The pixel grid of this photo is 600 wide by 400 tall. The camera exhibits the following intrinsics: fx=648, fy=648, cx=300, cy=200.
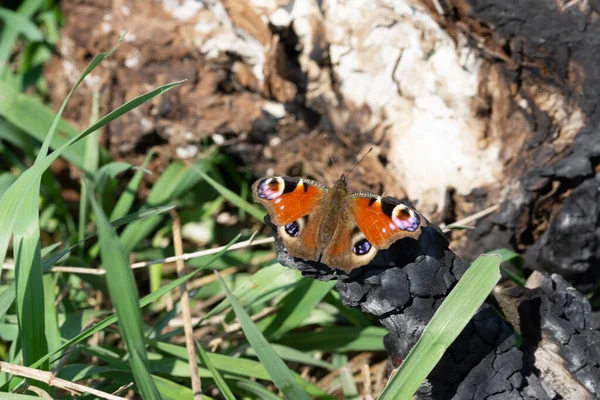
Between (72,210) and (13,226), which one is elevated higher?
(13,226)

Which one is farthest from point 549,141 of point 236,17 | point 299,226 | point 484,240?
point 236,17

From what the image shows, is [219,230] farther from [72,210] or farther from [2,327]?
[2,327]

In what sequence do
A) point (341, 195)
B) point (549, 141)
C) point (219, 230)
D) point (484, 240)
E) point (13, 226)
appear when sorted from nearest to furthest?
point (13, 226) < point (341, 195) < point (549, 141) < point (484, 240) < point (219, 230)

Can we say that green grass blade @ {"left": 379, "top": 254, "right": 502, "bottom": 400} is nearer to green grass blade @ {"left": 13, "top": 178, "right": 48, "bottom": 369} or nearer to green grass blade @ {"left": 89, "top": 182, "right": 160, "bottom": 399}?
green grass blade @ {"left": 89, "top": 182, "right": 160, "bottom": 399}

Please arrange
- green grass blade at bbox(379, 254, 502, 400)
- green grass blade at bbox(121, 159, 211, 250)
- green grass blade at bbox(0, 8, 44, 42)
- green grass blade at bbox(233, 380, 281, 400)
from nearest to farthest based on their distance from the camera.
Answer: green grass blade at bbox(379, 254, 502, 400) → green grass blade at bbox(233, 380, 281, 400) → green grass blade at bbox(121, 159, 211, 250) → green grass blade at bbox(0, 8, 44, 42)

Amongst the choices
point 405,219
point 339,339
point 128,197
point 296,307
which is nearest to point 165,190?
point 128,197

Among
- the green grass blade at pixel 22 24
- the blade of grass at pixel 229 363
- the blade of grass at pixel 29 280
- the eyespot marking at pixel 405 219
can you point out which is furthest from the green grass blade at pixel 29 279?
the green grass blade at pixel 22 24

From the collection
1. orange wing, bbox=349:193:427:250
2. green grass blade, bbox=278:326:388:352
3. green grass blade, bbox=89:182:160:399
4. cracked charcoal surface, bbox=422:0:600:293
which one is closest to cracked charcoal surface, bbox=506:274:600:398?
cracked charcoal surface, bbox=422:0:600:293

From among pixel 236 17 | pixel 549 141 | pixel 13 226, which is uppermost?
pixel 236 17
